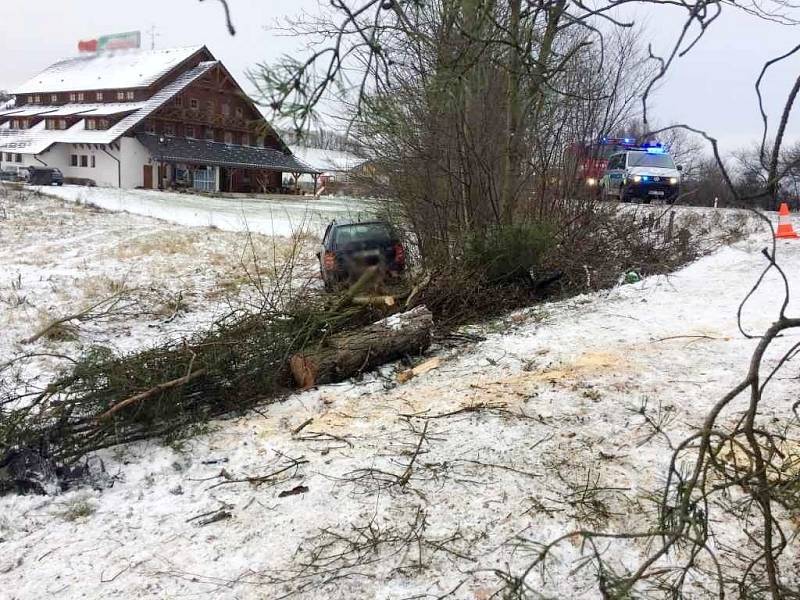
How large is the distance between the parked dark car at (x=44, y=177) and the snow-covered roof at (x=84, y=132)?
111 inches

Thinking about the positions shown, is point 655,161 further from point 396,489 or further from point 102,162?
point 102,162

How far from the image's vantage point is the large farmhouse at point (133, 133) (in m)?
38.4

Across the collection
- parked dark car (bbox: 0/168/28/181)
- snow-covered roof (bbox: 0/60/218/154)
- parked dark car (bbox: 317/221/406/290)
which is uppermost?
snow-covered roof (bbox: 0/60/218/154)

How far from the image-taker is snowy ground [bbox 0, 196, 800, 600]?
3.01m

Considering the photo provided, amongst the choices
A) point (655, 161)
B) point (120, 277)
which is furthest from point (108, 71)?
point (655, 161)

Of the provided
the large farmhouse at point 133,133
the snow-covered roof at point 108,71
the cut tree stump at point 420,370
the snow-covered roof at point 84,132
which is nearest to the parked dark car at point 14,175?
the large farmhouse at point 133,133

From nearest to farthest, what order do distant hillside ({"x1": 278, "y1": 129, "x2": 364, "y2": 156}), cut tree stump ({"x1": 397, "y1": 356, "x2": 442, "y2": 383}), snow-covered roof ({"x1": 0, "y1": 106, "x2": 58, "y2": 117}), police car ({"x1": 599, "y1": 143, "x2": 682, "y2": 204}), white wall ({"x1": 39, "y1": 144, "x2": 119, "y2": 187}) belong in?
distant hillside ({"x1": 278, "y1": 129, "x2": 364, "y2": 156}) → cut tree stump ({"x1": 397, "y1": 356, "x2": 442, "y2": 383}) → police car ({"x1": 599, "y1": 143, "x2": 682, "y2": 204}) → white wall ({"x1": 39, "y1": 144, "x2": 119, "y2": 187}) → snow-covered roof ({"x1": 0, "y1": 106, "x2": 58, "y2": 117})

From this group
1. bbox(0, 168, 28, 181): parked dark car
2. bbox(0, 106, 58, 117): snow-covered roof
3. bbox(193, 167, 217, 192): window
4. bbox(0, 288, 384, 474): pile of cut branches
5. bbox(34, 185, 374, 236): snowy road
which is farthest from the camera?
bbox(0, 106, 58, 117): snow-covered roof

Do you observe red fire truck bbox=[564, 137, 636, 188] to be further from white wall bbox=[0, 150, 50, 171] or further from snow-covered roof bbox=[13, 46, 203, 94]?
white wall bbox=[0, 150, 50, 171]

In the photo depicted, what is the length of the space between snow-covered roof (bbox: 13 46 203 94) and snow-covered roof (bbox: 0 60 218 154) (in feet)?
4.44

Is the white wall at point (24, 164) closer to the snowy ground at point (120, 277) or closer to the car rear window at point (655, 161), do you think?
the snowy ground at point (120, 277)

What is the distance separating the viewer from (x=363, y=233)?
32.4 ft

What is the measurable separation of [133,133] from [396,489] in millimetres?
40277

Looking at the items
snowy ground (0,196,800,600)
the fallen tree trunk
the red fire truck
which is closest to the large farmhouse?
the red fire truck
